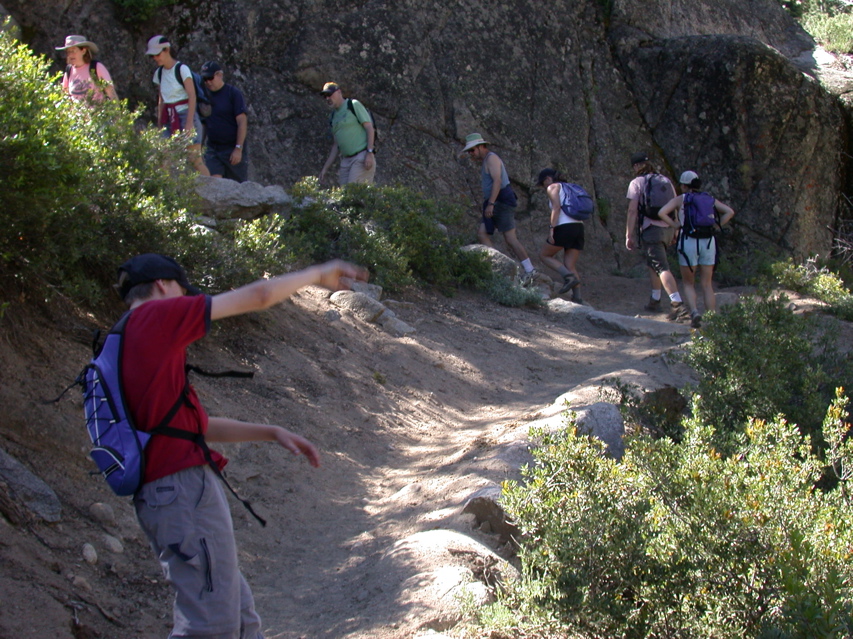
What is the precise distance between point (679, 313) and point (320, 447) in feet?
18.3

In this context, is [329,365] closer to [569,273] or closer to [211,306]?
[211,306]

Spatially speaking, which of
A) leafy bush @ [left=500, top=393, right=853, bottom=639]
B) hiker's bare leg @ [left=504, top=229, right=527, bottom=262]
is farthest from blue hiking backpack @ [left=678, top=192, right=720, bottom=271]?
leafy bush @ [left=500, top=393, right=853, bottom=639]

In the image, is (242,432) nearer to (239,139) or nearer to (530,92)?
(239,139)

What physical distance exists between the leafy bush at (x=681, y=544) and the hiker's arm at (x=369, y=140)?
689cm

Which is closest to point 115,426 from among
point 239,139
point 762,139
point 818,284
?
point 239,139

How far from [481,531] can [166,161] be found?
405 cm

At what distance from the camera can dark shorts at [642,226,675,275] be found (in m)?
9.26

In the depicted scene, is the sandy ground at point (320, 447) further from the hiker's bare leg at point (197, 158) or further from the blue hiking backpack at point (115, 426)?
the hiker's bare leg at point (197, 158)

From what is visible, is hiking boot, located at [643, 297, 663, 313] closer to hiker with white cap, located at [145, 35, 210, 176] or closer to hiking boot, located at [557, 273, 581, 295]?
hiking boot, located at [557, 273, 581, 295]

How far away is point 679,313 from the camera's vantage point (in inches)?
369

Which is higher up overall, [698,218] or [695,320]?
[698,218]

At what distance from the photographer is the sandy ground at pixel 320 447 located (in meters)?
3.28

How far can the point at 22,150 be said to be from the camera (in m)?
3.83

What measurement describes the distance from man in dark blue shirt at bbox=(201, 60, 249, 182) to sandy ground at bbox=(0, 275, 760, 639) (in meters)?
2.22
